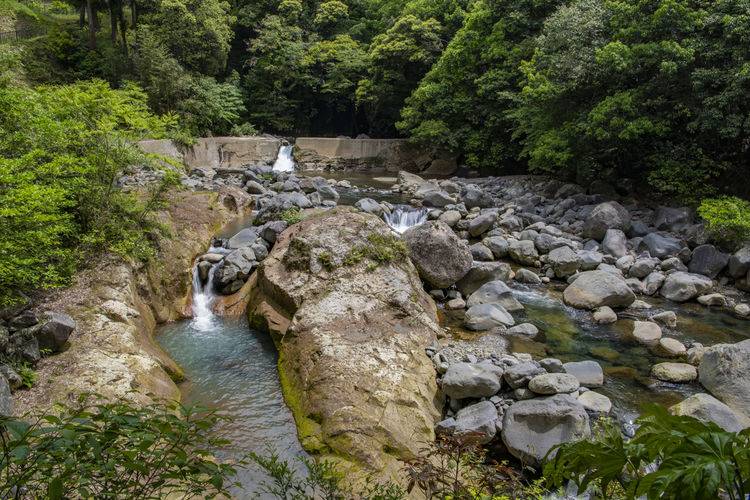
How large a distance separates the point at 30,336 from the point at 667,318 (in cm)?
1155

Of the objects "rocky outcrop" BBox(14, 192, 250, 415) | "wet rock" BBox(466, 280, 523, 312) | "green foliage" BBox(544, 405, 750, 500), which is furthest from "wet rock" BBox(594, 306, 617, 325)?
"green foliage" BBox(544, 405, 750, 500)

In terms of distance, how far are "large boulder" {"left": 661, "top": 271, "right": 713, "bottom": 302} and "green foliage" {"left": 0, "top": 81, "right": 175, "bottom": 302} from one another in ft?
39.1

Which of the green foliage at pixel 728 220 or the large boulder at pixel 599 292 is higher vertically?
the green foliage at pixel 728 220

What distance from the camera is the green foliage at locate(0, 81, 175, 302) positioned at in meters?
5.72

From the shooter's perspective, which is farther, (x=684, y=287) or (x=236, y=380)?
(x=684, y=287)

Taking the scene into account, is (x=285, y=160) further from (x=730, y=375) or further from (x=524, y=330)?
(x=730, y=375)

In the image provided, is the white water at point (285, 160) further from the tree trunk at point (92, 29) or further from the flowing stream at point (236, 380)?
the flowing stream at point (236, 380)

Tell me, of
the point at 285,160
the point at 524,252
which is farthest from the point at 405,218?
the point at 285,160

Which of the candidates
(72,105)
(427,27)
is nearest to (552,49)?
(427,27)

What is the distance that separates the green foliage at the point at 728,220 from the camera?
37.5 feet

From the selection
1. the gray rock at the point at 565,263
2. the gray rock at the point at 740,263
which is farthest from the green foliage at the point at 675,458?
the gray rock at the point at 740,263

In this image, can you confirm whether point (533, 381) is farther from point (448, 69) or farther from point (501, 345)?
point (448, 69)

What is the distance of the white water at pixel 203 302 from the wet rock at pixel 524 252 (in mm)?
8369

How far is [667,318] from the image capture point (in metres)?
9.45
